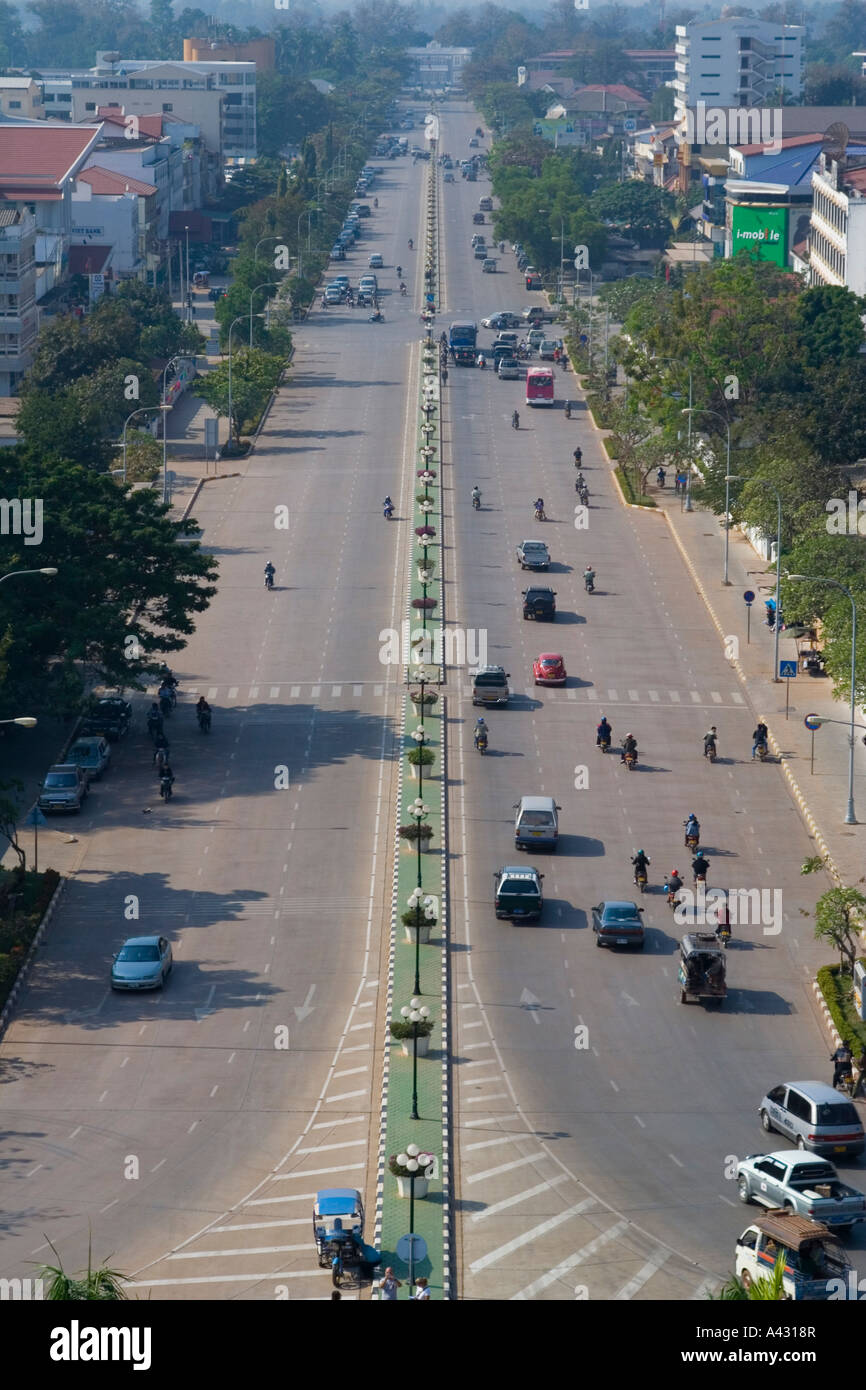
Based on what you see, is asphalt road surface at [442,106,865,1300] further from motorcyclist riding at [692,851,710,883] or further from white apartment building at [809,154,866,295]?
white apartment building at [809,154,866,295]

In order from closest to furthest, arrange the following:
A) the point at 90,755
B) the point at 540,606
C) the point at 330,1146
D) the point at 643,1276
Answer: the point at 643,1276 → the point at 330,1146 → the point at 90,755 → the point at 540,606

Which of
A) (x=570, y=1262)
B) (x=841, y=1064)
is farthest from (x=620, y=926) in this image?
(x=570, y=1262)

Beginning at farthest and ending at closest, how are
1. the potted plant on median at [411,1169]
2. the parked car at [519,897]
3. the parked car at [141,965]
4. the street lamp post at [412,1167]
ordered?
the parked car at [519,897], the parked car at [141,965], the potted plant on median at [411,1169], the street lamp post at [412,1167]

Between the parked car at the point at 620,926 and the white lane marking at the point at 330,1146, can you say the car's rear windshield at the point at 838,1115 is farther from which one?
the parked car at the point at 620,926

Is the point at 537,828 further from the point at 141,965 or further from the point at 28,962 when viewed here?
the point at 28,962

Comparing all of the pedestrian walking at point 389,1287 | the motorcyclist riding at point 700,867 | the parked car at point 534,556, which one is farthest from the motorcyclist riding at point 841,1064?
the parked car at point 534,556

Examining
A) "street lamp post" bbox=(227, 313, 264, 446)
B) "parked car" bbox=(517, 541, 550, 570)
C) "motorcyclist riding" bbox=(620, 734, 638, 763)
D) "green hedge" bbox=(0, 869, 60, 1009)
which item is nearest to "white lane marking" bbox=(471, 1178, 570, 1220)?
"green hedge" bbox=(0, 869, 60, 1009)
